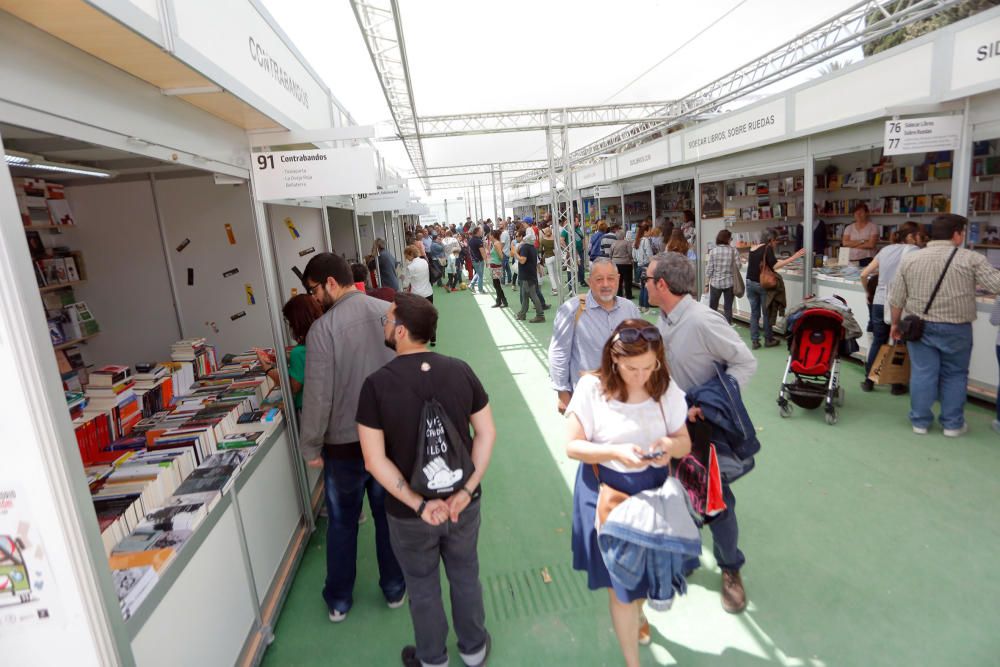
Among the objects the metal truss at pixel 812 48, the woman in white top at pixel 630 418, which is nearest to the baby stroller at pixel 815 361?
the woman in white top at pixel 630 418

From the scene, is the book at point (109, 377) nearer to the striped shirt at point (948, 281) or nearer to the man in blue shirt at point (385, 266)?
the striped shirt at point (948, 281)

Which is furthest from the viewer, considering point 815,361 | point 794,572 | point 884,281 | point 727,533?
point 884,281

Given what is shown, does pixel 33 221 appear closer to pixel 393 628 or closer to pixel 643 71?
pixel 393 628

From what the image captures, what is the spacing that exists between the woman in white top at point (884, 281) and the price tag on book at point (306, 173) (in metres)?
4.45

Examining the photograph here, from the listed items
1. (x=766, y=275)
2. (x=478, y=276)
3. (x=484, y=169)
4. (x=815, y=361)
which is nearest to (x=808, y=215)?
(x=766, y=275)

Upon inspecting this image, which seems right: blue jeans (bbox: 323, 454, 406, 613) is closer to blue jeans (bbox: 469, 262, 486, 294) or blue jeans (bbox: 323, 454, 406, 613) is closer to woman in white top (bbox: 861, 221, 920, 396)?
woman in white top (bbox: 861, 221, 920, 396)

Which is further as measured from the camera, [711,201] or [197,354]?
[711,201]

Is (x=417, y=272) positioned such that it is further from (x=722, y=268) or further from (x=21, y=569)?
(x=21, y=569)

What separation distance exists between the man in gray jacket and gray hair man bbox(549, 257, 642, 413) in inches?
35.5

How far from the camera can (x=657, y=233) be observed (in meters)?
10.0

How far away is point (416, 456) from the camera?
201cm

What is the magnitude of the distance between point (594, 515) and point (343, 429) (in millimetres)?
1253

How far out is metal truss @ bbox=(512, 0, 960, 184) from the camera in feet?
20.9

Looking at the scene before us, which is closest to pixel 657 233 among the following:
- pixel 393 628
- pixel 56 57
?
pixel 393 628
